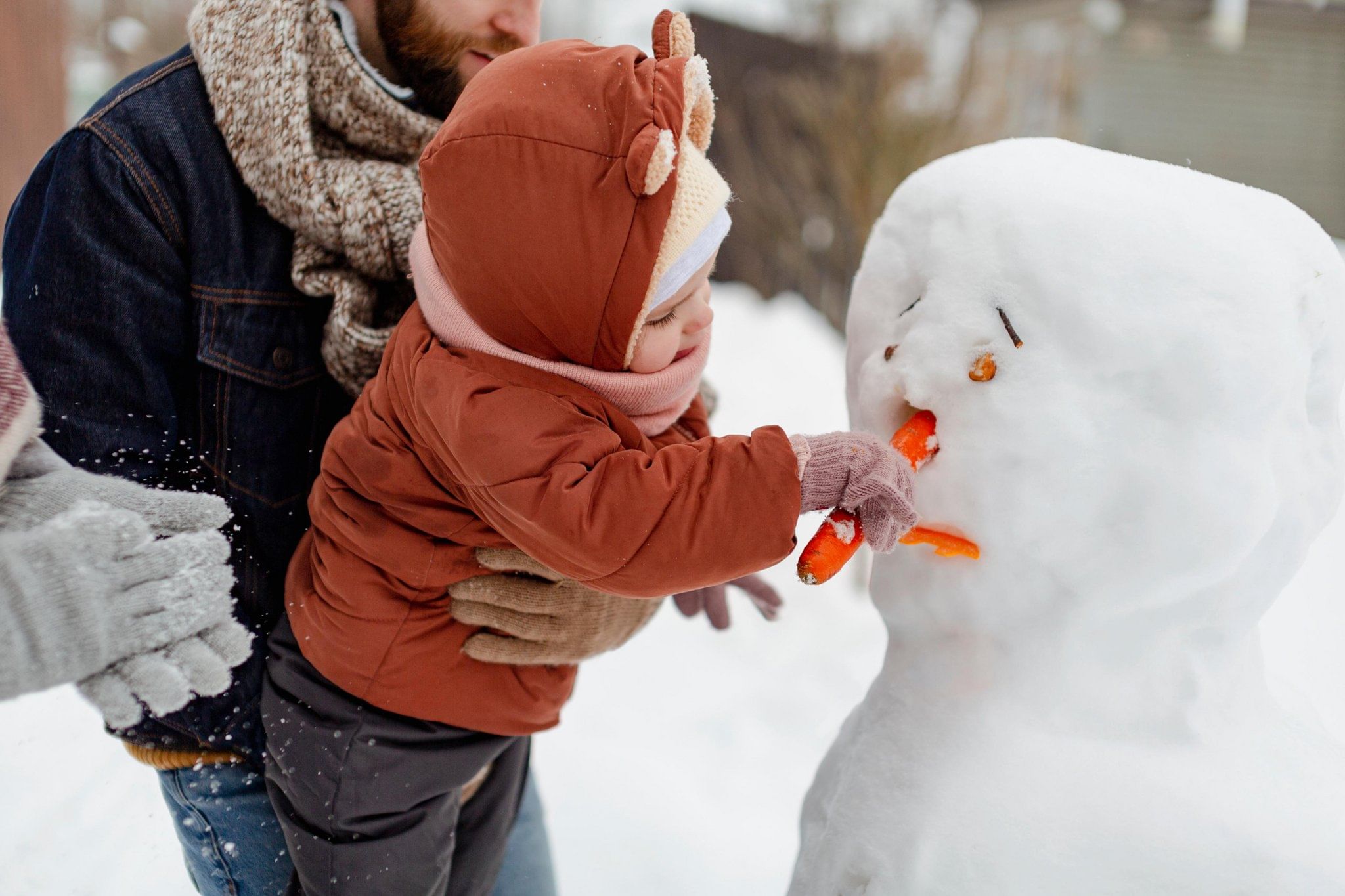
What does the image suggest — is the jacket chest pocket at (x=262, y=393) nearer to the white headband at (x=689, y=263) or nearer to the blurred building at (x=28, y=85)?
the white headband at (x=689, y=263)

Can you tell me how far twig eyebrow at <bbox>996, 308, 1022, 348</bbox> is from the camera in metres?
1.15

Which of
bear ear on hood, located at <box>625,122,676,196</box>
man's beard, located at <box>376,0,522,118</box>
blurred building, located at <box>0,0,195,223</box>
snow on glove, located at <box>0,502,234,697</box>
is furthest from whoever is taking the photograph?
blurred building, located at <box>0,0,195,223</box>

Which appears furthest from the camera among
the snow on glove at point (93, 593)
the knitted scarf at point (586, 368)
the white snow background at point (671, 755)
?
the white snow background at point (671, 755)

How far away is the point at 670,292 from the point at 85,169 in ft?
2.86

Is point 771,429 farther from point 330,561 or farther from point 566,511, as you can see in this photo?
point 330,561

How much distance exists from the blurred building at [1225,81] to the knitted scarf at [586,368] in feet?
29.0

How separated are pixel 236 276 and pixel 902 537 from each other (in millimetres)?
1045

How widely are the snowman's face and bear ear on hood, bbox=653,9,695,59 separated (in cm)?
38

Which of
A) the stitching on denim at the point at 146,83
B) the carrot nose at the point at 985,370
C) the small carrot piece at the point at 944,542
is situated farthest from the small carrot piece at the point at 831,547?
the stitching on denim at the point at 146,83

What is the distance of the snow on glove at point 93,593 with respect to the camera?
0.92m

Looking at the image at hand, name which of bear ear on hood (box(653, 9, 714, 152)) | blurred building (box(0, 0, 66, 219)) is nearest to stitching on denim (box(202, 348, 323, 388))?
bear ear on hood (box(653, 9, 714, 152))

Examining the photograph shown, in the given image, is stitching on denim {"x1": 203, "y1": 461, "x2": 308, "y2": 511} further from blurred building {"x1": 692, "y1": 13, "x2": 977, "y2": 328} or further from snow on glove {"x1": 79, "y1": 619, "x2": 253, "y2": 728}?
blurred building {"x1": 692, "y1": 13, "x2": 977, "y2": 328}

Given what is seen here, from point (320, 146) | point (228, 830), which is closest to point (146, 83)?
point (320, 146)

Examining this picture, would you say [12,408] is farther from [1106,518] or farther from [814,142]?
[814,142]
